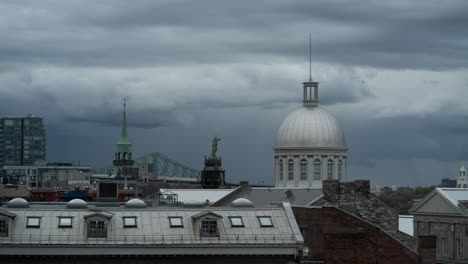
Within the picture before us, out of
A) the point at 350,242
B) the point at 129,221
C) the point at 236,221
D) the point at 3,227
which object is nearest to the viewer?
the point at 3,227

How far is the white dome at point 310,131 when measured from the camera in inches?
6097

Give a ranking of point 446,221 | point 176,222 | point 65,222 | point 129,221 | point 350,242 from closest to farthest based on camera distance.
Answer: point 65,222
point 129,221
point 176,222
point 350,242
point 446,221

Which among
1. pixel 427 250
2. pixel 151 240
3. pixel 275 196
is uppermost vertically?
pixel 275 196

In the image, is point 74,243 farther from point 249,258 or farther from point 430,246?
point 430,246

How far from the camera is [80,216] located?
65.6 m

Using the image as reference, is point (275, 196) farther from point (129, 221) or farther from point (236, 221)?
point (129, 221)

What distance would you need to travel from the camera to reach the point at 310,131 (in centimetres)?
15500

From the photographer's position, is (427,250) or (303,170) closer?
(427,250)

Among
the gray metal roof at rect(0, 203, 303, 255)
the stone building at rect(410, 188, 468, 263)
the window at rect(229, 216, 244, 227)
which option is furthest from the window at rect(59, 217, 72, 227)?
the stone building at rect(410, 188, 468, 263)

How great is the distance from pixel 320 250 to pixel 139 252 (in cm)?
1950

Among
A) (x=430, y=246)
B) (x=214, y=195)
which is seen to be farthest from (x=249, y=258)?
(x=214, y=195)

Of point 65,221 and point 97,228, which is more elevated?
point 65,221

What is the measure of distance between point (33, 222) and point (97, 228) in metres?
3.24

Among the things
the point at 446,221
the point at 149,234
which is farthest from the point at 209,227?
the point at 446,221
